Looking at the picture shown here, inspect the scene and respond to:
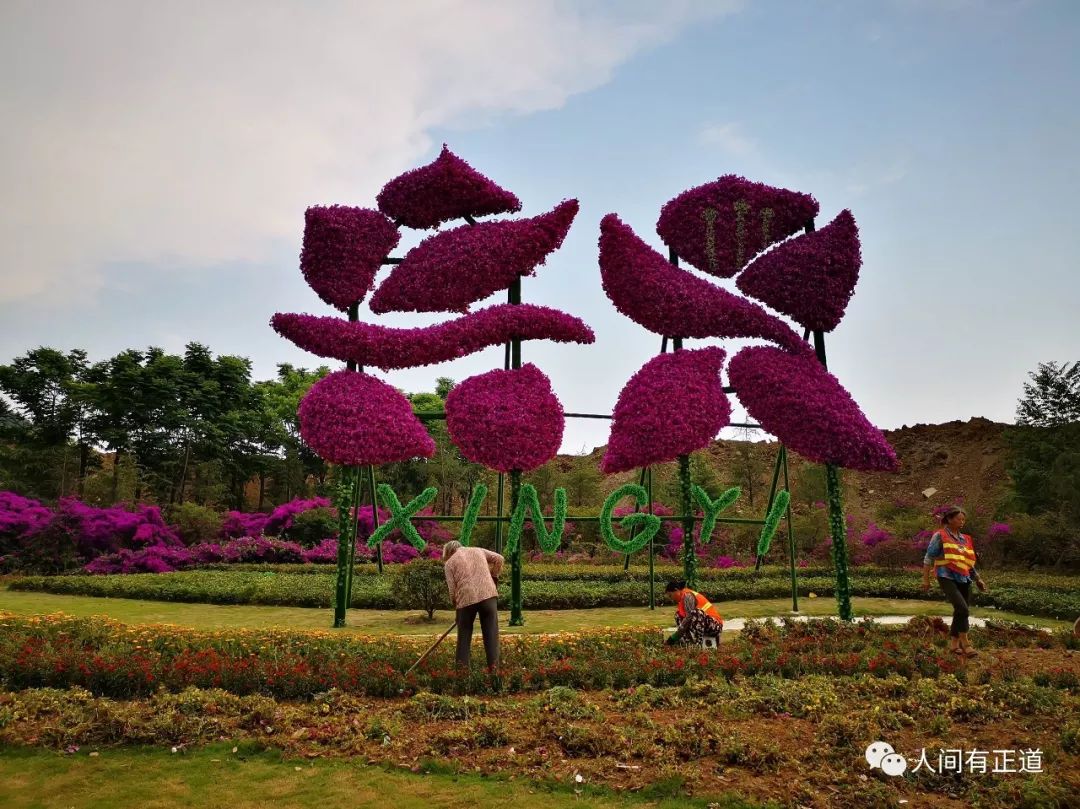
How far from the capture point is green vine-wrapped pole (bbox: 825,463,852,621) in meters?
12.3

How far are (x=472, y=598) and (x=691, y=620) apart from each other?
274cm

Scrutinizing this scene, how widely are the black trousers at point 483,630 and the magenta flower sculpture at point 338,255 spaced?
6861 mm


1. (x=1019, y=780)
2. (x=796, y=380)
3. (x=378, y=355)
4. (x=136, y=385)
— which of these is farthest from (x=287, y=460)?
(x=1019, y=780)

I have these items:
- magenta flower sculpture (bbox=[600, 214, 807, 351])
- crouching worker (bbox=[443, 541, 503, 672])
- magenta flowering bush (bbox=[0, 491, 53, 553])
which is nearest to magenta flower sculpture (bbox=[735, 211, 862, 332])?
magenta flower sculpture (bbox=[600, 214, 807, 351])

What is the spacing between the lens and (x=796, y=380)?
12.9 metres

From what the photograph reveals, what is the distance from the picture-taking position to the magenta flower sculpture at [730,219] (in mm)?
13539

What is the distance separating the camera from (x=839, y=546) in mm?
12602

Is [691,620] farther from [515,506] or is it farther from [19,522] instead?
[19,522]

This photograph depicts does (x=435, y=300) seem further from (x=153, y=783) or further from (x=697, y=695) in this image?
(x=153, y=783)

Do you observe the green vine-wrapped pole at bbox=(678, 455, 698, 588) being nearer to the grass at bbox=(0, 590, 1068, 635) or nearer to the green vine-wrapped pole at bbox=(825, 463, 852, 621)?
the grass at bbox=(0, 590, 1068, 635)

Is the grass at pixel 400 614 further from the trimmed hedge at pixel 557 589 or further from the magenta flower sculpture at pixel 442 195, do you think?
the magenta flower sculpture at pixel 442 195

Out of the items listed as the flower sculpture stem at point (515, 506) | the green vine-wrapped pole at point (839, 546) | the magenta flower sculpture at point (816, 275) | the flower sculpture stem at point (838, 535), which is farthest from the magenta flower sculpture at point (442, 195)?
the green vine-wrapped pole at point (839, 546)

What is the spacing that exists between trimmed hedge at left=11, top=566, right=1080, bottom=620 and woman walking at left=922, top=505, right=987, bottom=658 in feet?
19.5

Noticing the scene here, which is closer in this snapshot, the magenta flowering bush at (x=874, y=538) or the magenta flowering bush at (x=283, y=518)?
the magenta flowering bush at (x=874, y=538)
